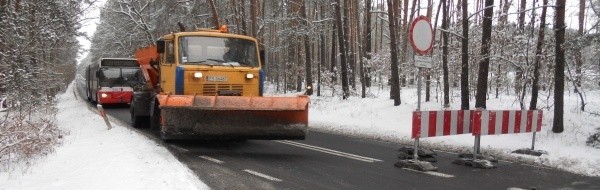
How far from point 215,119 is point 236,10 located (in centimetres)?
2152

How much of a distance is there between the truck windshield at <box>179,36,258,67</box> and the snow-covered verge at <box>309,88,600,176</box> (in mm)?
4462

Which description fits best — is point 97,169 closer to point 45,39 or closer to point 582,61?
point 582,61

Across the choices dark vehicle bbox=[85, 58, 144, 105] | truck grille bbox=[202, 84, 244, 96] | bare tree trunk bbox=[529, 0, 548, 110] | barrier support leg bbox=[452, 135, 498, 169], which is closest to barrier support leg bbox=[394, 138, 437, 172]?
barrier support leg bbox=[452, 135, 498, 169]

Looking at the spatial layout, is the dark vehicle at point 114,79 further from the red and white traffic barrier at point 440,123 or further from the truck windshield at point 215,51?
the red and white traffic barrier at point 440,123

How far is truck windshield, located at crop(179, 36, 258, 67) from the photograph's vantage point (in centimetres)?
1067

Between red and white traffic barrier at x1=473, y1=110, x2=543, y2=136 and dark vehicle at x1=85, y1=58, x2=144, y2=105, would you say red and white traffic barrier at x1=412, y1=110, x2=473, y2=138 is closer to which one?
red and white traffic barrier at x1=473, y1=110, x2=543, y2=136

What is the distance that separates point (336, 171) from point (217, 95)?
340 centimetres

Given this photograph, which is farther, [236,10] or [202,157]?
[236,10]

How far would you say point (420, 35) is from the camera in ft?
Result: 27.4

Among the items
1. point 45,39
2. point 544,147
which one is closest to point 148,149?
point 544,147

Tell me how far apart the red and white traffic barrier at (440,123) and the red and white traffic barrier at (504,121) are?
19cm

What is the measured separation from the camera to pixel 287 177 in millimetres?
7363

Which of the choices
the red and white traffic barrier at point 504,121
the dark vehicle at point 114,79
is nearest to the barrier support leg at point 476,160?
the red and white traffic barrier at point 504,121

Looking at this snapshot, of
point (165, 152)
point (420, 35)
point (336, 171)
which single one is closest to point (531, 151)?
point (420, 35)
